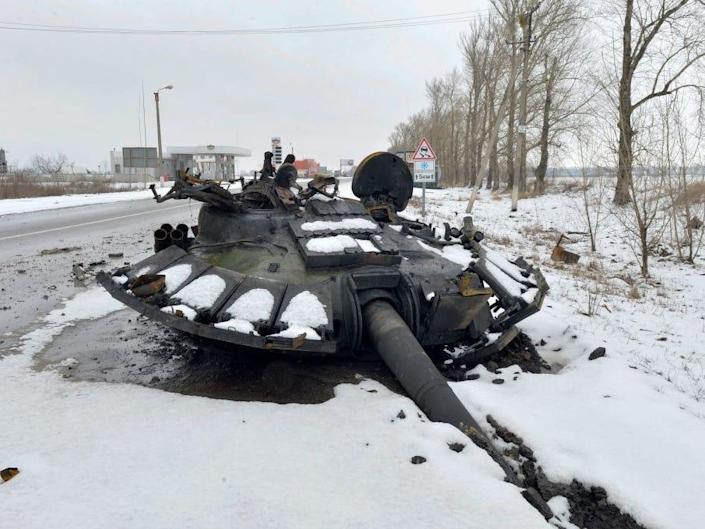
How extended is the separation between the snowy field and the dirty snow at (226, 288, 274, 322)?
58 cm

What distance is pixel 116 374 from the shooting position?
14.1ft

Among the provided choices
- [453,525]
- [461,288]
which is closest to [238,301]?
[461,288]

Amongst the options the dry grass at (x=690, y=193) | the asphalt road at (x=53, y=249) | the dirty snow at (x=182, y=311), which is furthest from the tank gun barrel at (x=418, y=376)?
the dry grass at (x=690, y=193)

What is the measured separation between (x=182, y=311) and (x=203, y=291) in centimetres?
30

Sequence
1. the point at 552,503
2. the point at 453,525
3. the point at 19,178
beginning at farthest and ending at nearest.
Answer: the point at 19,178, the point at 552,503, the point at 453,525

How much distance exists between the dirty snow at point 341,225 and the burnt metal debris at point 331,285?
0.5 inches

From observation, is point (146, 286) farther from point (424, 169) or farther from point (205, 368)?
point (424, 169)

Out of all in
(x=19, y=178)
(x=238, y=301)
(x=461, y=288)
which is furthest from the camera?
(x=19, y=178)

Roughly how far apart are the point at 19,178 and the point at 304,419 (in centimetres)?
3205

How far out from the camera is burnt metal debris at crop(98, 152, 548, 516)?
358 centimetres

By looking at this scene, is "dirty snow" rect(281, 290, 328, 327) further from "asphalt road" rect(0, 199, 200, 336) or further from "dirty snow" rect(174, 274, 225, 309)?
"asphalt road" rect(0, 199, 200, 336)

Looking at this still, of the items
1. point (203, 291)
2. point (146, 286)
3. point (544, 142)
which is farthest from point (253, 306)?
point (544, 142)

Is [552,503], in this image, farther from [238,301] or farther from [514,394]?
[238,301]

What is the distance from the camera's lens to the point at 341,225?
497 centimetres
